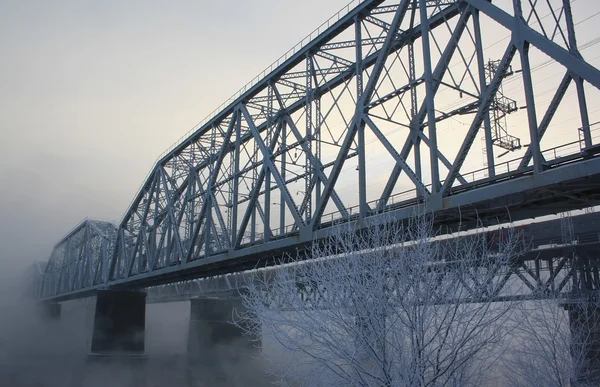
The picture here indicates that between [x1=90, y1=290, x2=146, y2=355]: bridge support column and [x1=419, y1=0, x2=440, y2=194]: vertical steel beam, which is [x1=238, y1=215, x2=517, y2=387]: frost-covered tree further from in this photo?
[x1=90, y1=290, x2=146, y2=355]: bridge support column

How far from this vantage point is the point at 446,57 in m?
23.4

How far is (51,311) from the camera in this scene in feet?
478

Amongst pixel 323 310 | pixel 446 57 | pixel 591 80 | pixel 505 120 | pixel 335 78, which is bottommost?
pixel 323 310

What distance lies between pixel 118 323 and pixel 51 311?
88.0 metres

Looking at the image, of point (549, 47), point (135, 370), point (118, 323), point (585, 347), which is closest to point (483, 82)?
point (549, 47)

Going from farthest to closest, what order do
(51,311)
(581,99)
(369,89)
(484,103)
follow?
1. (51,311)
2. (369,89)
3. (484,103)
4. (581,99)

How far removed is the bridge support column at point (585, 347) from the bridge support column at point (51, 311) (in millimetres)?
141590

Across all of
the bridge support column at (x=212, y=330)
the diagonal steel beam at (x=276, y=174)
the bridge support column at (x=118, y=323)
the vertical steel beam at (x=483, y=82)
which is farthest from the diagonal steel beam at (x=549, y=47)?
the bridge support column at (x=118, y=323)

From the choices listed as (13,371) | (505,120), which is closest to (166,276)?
(13,371)

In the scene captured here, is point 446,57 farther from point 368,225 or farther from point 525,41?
point 368,225

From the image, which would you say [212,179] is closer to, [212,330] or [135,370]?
[135,370]

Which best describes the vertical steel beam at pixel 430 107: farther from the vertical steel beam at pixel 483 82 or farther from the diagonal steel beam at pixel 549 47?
the diagonal steel beam at pixel 549 47

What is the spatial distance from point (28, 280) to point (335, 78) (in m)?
181

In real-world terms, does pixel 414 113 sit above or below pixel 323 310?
above
